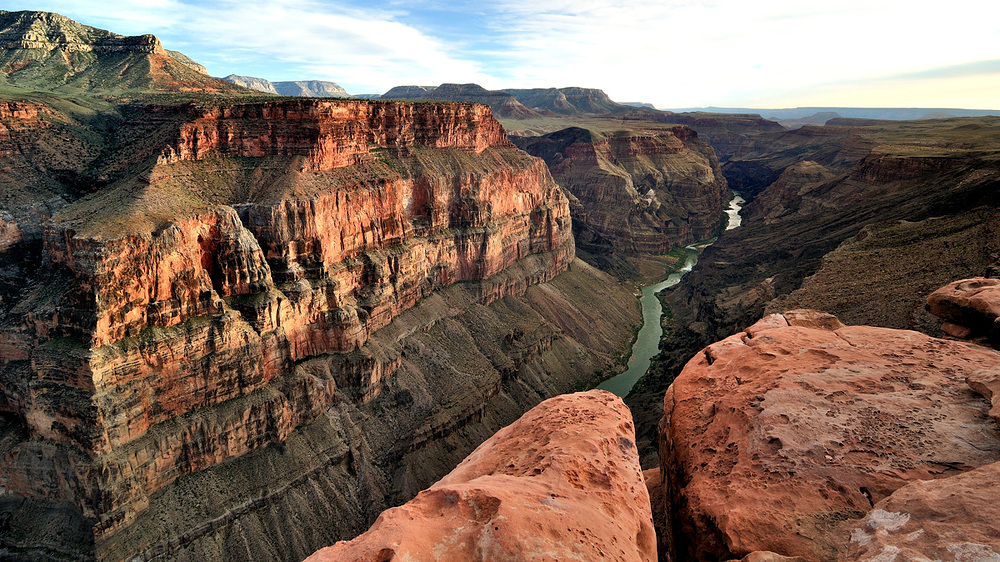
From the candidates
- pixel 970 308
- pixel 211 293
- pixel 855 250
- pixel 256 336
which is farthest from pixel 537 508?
pixel 855 250

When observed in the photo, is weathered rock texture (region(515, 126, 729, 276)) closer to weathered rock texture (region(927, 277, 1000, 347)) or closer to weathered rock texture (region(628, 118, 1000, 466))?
weathered rock texture (region(628, 118, 1000, 466))

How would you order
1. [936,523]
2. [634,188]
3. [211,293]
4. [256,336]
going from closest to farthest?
[936,523]
[211,293]
[256,336]
[634,188]

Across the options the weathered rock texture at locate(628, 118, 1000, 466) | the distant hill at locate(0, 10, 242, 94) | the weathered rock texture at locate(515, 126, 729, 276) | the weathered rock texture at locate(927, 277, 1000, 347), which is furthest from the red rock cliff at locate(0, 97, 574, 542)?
the weathered rock texture at locate(515, 126, 729, 276)

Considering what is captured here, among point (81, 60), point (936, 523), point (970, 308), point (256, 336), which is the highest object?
point (81, 60)

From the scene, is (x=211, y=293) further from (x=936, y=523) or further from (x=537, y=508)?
(x=936, y=523)

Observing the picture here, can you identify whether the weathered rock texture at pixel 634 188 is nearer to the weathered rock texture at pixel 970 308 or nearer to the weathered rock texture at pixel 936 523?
the weathered rock texture at pixel 970 308

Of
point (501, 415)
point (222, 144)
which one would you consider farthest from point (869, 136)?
point (222, 144)

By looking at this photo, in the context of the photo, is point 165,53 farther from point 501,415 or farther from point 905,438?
point 905,438
